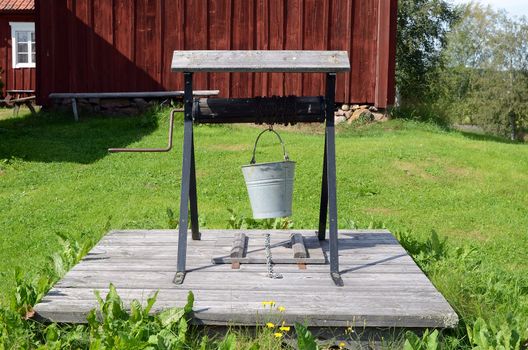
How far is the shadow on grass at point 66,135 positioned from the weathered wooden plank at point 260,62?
7.01 m

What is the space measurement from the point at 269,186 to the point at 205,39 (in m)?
12.1

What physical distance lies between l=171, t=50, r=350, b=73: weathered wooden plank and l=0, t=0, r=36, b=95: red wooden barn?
2055 centimetres

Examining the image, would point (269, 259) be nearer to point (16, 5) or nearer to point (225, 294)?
point (225, 294)

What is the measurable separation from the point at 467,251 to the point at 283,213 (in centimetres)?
165

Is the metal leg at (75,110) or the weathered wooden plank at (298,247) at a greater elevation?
the metal leg at (75,110)

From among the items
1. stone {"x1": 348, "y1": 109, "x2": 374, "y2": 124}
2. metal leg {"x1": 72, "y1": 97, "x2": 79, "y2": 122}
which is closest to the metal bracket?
stone {"x1": 348, "y1": 109, "x2": 374, "y2": 124}

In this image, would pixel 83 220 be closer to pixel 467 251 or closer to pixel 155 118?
pixel 467 251

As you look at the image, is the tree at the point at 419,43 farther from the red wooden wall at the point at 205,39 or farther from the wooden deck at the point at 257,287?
the wooden deck at the point at 257,287

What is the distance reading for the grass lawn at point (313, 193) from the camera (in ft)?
18.6

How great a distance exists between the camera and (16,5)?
24344 millimetres

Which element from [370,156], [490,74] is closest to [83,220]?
[370,156]

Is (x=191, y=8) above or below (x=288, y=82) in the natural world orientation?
above

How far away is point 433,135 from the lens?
14.7m

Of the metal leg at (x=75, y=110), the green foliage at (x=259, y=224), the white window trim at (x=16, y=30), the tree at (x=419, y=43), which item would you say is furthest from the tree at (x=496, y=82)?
the green foliage at (x=259, y=224)
